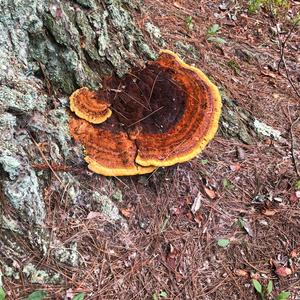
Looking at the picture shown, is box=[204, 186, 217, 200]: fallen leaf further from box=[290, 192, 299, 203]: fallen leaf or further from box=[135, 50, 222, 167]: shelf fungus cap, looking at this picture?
box=[290, 192, 299, 203]: fallen leaf

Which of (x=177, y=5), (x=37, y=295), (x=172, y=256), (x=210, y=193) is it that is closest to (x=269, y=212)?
(x=210, y=193)

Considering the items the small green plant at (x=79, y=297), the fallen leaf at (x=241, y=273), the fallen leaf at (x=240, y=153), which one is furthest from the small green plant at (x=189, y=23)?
the small green plant at (x=79, y=297)

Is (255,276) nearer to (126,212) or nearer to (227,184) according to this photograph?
(227,184)

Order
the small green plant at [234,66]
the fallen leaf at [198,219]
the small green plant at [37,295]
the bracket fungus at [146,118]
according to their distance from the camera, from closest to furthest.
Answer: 1. the small green plant at [37,295]
2. the bracket fungus at [146,118]
3. the fallen leaf at [198,219]
4. the small green plant at [234,66]

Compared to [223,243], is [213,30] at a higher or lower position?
higher

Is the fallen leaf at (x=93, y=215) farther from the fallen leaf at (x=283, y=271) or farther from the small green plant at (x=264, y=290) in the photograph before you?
the fallen leaf at (x=283, y=271)

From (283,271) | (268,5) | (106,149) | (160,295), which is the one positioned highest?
(268,5)

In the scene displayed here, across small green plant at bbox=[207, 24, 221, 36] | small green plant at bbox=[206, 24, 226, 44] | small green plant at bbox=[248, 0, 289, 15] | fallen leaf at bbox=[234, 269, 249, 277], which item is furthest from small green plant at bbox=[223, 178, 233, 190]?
small green plant at bbox=[248, 0, 289, 15]

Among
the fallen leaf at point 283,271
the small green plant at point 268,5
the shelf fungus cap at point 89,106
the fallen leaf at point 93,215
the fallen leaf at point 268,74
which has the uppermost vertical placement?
the small green plant at point 268,5
